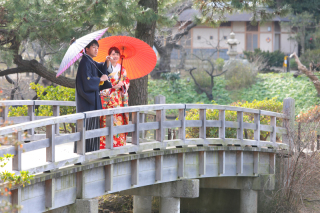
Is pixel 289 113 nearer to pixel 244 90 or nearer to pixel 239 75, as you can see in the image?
pixel 244 90

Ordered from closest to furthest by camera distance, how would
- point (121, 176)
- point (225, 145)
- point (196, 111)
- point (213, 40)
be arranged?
point (121, 176) < point (225, 145) < point (196, 111) < point (213, 40)

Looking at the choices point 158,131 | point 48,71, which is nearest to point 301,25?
point 48,71

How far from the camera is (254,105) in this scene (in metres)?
11.4

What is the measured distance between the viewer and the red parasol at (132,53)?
274 inches

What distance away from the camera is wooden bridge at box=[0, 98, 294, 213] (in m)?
5.20

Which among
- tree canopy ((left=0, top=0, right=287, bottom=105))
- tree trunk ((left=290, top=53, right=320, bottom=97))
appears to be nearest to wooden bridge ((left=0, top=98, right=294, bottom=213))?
tree canopy ((left=0, top=0, right=287, bottom=105))

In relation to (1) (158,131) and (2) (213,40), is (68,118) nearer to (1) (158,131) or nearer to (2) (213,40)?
(1) (158,131)

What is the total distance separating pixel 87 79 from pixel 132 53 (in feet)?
4.62

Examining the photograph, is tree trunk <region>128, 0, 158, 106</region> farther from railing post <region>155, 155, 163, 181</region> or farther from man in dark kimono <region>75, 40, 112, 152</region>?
man in dark kimono <region>75, 40, 112, 152</region>

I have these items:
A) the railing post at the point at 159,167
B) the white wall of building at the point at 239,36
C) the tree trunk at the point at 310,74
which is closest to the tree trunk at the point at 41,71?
the railing post at the point at 159,167

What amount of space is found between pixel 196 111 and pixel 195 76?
11815 millimetres

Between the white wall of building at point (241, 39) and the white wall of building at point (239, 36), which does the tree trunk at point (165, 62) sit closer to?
the white wall of building at point (239, 36)

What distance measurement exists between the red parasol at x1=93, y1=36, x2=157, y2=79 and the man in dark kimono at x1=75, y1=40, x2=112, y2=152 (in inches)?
27.1

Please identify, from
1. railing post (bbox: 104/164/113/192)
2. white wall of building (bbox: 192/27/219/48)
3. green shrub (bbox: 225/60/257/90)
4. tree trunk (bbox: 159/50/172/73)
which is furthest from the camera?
white wall of building (bbox: 192/27/219/48)
